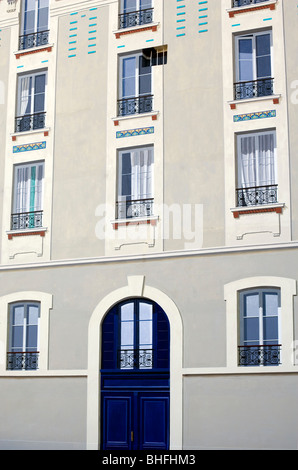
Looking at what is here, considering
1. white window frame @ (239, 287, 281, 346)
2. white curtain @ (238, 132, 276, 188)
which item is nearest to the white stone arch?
white window frame @ (239, 287, 281, 346)

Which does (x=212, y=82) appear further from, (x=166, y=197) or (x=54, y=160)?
(x=54, y=160)

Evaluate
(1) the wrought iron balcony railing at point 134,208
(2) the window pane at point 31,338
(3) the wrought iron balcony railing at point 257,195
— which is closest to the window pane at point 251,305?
(3) the wrought iron balcony railing at point 257,195

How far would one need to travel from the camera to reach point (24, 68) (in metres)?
22.8

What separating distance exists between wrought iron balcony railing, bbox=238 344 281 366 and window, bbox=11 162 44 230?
716 cm

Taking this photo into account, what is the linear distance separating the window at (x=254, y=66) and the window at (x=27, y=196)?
254 inches

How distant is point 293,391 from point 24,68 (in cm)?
1262

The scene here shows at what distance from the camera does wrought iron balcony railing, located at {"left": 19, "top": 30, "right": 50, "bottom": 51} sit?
22766mm

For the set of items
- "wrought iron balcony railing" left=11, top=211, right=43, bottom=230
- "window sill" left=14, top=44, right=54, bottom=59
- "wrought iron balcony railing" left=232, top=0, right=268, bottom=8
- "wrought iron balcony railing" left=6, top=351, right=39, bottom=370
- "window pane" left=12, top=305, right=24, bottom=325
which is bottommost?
"wrought iron balcony railing" left=6, top=351, right=39, bottom=370

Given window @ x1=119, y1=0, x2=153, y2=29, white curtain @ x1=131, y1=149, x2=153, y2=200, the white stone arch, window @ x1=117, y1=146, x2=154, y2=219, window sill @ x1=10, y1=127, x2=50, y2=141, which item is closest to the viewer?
the white stone arch

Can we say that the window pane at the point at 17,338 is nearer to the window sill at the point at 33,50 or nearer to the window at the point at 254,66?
the window sill at the point at 33,50

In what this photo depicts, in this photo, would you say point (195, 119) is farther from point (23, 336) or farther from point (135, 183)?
point (23, 336)

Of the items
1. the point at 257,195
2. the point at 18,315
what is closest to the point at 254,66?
the point at 257,195

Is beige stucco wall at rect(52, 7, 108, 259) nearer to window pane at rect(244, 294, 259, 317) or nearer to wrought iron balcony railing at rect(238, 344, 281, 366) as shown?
window pane at rect(244, 294, 259, 317)

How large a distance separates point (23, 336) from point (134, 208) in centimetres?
488
